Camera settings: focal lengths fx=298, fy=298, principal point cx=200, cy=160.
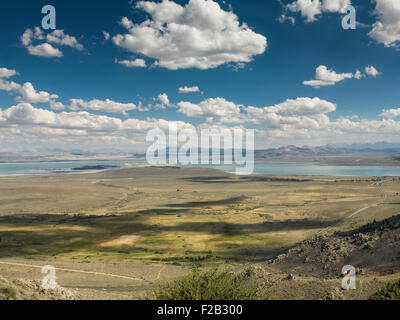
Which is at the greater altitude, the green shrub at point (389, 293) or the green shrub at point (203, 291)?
the green shrub at point (203, 291)

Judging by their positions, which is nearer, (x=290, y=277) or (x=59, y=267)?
(x=290, y=277)

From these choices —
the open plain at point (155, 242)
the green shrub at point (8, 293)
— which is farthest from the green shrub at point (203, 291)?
the green shrub at point (8, 293)

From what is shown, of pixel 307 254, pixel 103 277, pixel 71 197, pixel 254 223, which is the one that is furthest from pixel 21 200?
pixel 307 254

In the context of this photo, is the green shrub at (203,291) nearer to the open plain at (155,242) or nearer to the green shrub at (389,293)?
the open plain at (155,242)

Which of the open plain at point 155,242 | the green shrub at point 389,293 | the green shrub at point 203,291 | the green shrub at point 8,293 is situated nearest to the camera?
the green shrub at point 203,291

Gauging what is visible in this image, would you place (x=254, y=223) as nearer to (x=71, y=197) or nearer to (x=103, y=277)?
(x=103, y=277)

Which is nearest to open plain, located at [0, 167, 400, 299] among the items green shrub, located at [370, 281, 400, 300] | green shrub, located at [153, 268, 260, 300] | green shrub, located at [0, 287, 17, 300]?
green shrub, located at [370, 281, 400, 300]

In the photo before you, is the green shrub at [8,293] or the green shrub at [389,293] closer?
the green shrub at [8,293]

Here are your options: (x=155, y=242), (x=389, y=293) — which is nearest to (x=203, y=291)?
(x=389, y=293)

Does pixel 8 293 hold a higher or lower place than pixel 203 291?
lower

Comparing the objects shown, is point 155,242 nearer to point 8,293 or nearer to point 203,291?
point 8,293
